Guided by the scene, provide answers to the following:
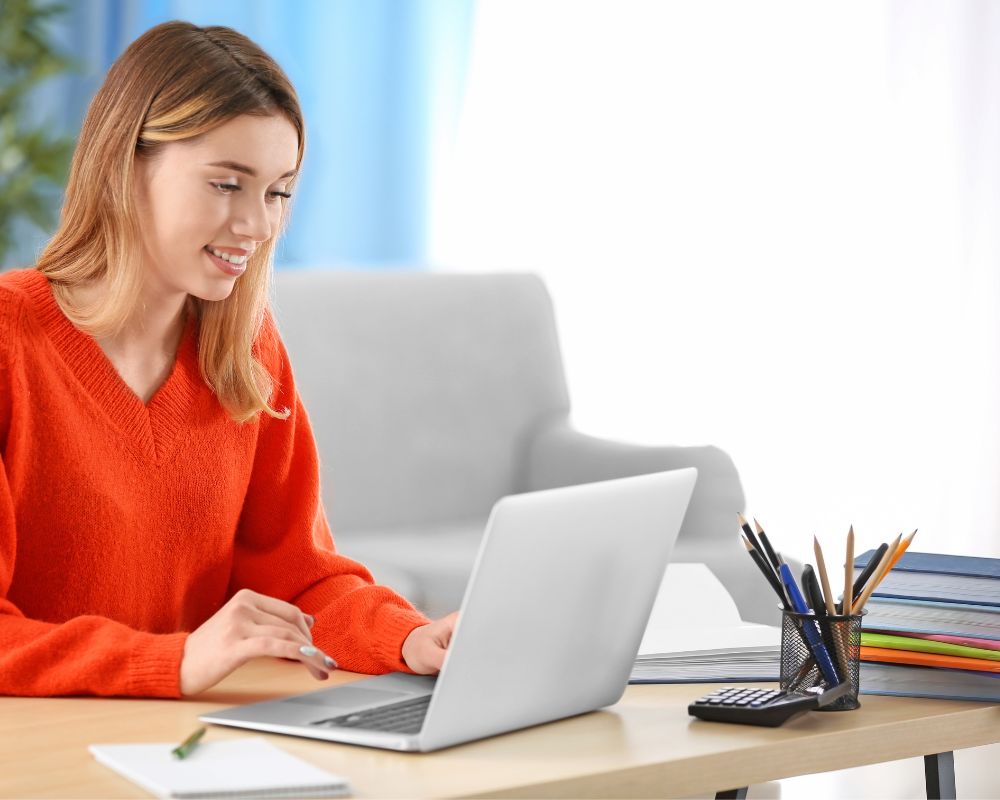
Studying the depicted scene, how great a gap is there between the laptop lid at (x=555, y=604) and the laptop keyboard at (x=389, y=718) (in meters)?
0.05

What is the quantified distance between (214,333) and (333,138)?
2.40 metres

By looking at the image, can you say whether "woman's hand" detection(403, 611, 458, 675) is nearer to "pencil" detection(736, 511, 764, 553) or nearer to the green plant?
"pencil" detection(736, 511, 764, 553)

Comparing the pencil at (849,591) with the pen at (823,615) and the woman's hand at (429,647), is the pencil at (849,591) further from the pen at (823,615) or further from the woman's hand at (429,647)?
the woman's hand at (429,647)

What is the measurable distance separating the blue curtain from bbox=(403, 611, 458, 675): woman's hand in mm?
2613

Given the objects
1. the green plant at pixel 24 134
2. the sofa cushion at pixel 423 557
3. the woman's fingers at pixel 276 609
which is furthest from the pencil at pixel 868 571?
the green plant at pixel 24 134

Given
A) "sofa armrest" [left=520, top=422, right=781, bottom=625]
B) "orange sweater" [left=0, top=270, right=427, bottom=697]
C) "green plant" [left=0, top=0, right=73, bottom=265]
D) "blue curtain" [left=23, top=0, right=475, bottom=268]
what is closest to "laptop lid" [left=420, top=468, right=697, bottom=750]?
"orange sweater" [left=0, top=270, right=427, bottom=697]

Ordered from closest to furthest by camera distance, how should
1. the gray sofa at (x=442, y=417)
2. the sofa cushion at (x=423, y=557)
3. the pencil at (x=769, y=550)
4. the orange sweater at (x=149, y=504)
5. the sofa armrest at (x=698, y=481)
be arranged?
the pencil at (x=769, y=550) < the orange sweater at (x=149, y=504) < the sofa cushion at (x=423, y=557) < the sofa armrest at (x=698, y=481) < the gray sofa at (x=442, y=417)

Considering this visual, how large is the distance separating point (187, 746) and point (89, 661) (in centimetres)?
22

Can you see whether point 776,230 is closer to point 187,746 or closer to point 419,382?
point 419,382

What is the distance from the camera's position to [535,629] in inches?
39.4

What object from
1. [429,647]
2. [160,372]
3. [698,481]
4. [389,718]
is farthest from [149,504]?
[698,481]

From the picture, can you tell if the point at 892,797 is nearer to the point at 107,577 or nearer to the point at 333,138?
the point at 107,577

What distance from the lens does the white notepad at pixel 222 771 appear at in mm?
841

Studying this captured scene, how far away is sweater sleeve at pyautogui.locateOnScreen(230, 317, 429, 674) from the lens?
4.40 ft
